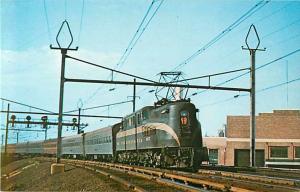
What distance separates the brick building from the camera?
6562cm

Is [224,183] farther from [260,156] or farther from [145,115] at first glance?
[260,156]

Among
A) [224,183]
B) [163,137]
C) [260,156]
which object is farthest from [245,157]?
[224,183]

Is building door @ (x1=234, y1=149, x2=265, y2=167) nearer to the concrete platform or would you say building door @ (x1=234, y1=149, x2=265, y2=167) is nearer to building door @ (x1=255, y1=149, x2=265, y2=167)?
building door @ (x1=255, y1=149, x2=265, y2=167)

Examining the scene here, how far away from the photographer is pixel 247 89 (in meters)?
33.2

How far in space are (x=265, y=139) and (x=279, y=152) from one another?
9.72 feet

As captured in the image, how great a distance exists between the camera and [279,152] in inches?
2584

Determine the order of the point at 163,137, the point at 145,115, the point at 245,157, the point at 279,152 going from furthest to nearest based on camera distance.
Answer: the point at 245,157 → the point at 279,152 → the point at 145,115 → the point at 163,137

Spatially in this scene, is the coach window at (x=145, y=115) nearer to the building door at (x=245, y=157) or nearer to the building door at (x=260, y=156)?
the building door at (x=245, y=157)

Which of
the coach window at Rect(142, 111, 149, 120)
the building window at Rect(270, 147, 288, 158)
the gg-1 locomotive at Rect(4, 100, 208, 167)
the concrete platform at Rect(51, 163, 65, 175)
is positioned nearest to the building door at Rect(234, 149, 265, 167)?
the building window at Rect(270, 147, 288, 158)

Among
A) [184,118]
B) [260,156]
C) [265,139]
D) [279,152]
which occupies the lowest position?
[260,156]

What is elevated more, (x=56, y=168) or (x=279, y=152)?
(x=279, y=152)

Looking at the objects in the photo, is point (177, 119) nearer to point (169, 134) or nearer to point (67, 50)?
point (169, 134)

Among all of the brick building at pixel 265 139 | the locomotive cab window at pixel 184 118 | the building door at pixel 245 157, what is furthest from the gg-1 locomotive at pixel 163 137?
the brick building at pixel 265 139

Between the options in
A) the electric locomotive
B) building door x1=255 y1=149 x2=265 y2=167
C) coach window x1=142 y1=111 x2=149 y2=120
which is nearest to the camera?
the electric locomotive
